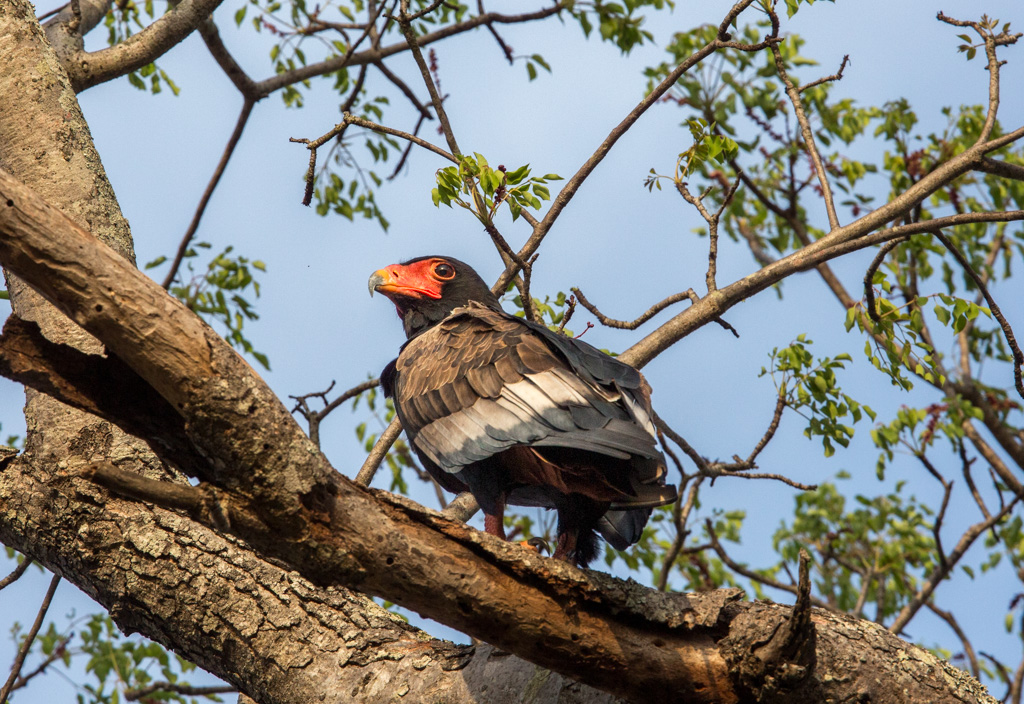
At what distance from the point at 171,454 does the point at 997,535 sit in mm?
7719

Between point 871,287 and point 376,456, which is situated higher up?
point 871,287

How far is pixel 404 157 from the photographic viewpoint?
6594mm

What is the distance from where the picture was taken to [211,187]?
6066 mm

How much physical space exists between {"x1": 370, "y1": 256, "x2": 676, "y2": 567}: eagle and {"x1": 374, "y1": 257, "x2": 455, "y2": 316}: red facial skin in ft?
2.65

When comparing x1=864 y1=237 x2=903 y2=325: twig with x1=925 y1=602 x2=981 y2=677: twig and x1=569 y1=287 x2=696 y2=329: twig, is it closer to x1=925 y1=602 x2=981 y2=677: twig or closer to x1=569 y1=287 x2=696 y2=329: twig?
x1=569 y1=287 x2=696 y2=329: twig

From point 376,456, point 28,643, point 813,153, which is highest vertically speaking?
point 813,153

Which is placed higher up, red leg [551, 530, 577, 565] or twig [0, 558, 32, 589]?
red leg [551, 530, 577, 565]

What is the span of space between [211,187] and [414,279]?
182 cm

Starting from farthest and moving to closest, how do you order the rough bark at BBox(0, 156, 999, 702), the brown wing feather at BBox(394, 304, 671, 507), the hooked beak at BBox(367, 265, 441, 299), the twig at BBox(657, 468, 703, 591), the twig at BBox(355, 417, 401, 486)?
1. the twig at BBox(657, 468, 703, 591)
2. the hooked beak at BBox(367, 265, 441, 299)
3. the twig at BBox(355, 417, 401, 486)
4. the brown wing feather at BBox(394, 304, 671, 507)
5. the rough bark at BBox(0, 156, 999, 702)

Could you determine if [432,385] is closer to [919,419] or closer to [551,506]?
[551,506]

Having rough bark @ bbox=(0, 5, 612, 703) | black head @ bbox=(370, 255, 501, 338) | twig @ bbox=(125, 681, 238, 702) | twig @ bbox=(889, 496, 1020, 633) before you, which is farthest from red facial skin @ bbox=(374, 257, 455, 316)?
twig @ bbox=(889, 496, 1020, 633)

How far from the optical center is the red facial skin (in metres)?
5.20

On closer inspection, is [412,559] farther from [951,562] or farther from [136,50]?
[951,562]

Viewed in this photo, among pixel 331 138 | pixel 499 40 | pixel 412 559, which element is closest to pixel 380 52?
pixel 499 40
